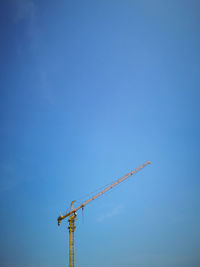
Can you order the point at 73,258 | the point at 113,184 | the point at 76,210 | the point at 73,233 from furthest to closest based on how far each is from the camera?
the point at 113,184 → the point at 76,210 → the point at 73,233 → the point at 73,258

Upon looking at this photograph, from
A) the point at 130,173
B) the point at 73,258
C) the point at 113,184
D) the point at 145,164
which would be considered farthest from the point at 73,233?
the point at 145,164

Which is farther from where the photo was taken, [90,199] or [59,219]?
[90,199]

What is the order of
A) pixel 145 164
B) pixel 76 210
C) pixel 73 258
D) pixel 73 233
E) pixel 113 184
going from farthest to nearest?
1. pixel 145 164
2. pixel 113 184
3. pixel 76 210
4. pixel 73 233
5. pixel 73 258

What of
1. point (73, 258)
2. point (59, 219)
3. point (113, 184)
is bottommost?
point (73, 258)

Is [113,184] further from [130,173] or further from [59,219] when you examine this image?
[59,219]

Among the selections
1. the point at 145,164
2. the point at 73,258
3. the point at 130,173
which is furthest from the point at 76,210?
the point at 145,164

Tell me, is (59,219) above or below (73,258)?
above

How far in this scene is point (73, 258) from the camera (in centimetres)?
4725

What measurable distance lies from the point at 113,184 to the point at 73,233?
21631 mm

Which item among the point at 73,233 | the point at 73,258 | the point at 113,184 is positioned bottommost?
the point at 73,258

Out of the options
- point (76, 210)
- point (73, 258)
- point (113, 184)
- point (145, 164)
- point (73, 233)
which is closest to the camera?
point (73, 258)

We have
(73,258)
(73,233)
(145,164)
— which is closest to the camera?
(73,258)

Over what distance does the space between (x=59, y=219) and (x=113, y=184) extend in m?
23.0

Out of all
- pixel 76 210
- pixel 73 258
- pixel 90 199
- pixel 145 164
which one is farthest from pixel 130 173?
pixel 73 258
